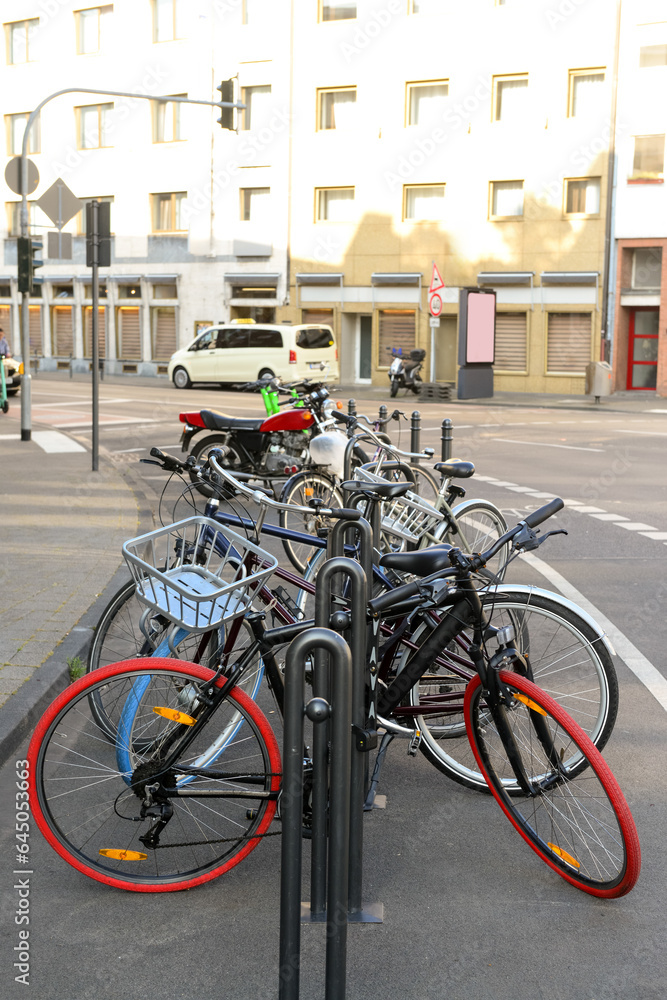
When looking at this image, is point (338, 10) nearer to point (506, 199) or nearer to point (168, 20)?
point (168, 20)

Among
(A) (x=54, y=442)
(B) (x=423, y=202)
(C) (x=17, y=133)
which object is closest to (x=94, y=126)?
(C) (x=17, y=133)

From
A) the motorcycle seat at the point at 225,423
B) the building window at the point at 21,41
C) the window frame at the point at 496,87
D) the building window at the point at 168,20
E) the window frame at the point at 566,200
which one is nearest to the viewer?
the motorcycle seat at the point at 225,423

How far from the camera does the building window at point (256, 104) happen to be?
135ft

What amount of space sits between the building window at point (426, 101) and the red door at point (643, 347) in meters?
8.64

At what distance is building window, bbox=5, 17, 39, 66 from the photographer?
47531mm

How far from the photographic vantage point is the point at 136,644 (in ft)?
16.2

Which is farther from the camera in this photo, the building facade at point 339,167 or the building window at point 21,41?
the building window at point 21,41

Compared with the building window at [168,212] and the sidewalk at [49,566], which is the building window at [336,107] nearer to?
the building window at [168,212]

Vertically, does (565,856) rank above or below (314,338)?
below

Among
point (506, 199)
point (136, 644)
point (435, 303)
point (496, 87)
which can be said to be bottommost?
point (136, 644)

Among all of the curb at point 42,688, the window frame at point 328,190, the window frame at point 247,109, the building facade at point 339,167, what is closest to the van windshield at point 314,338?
the building facade at point 339,167

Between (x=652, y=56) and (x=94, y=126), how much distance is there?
Answer: 21.5 metres

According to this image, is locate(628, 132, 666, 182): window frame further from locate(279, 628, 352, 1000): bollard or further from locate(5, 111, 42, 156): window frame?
locate(279, 628, 352, 1000): bollard

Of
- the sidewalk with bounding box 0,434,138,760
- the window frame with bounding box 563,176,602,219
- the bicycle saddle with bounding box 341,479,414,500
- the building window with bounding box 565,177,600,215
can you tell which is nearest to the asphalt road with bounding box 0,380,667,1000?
the sidewalk with bounding box 0,434,138,760
